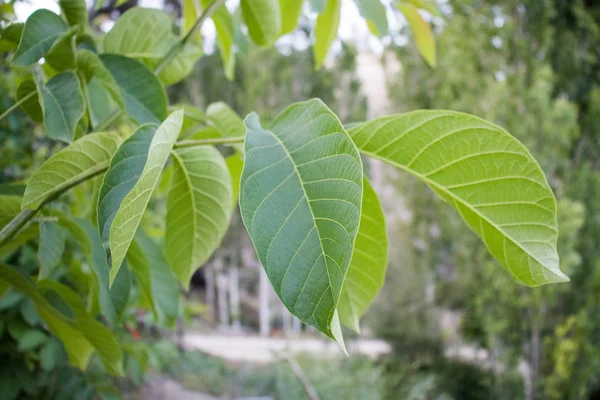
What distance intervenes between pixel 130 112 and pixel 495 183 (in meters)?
0.24

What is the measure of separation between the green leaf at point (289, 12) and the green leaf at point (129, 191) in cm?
23

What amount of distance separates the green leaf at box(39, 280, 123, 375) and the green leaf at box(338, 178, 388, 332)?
179mm

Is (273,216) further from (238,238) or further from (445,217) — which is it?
(238,238)

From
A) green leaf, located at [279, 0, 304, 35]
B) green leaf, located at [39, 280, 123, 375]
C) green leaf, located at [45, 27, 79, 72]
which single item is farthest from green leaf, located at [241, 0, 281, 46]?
green leaf, located at [39, 280, 123, 375]

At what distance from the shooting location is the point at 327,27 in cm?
51

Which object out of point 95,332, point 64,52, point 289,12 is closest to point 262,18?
point 289,12

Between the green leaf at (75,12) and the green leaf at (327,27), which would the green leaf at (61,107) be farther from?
the green leaf at (327,27)

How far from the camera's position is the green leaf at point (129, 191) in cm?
21

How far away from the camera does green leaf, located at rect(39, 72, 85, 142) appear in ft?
1.07

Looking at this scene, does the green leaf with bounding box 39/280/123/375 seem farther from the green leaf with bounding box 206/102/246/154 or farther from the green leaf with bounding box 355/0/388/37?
the green leaf with bounding box 355/0/388/37

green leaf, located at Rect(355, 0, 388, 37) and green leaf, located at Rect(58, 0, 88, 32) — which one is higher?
green leaf, located at Rect(58, 0, 88, 32)

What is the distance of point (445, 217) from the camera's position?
15.2 ft

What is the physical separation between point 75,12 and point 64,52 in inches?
1.6

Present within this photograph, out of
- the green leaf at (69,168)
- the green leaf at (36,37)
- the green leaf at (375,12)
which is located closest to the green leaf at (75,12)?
the green leaf at (36,37)
